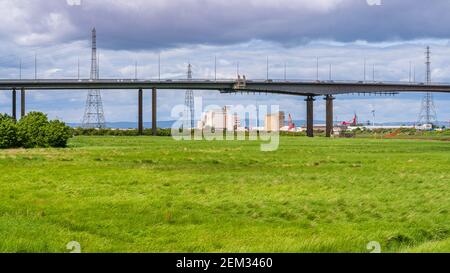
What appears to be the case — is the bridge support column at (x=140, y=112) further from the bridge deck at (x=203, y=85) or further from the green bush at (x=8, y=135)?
the green bush at (x=8, y=135)

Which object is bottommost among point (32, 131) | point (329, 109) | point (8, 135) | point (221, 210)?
point (221, 210)

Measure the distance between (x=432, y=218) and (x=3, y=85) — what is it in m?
118

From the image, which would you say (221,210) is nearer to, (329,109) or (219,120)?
(219,120)

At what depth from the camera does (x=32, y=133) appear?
67.1 metres

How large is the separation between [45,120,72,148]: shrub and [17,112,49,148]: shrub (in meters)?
0.40

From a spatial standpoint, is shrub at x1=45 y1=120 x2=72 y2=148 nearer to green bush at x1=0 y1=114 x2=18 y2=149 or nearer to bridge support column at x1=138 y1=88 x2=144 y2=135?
green bush at x1=0 y1=114 x2=18 y2=149

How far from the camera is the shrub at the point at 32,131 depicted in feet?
216

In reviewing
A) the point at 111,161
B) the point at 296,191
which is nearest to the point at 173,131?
the point at 111,161

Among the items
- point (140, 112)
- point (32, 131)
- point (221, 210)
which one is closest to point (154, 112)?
point (140, 112)

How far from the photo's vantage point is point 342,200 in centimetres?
2248

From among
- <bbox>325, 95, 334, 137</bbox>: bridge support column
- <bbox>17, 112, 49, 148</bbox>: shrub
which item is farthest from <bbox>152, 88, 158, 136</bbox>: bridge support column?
<bbox>17, 112, 49, 148</bbox>: shrub

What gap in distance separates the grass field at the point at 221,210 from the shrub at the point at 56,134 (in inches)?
1283

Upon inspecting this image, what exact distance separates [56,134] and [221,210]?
49120mm
